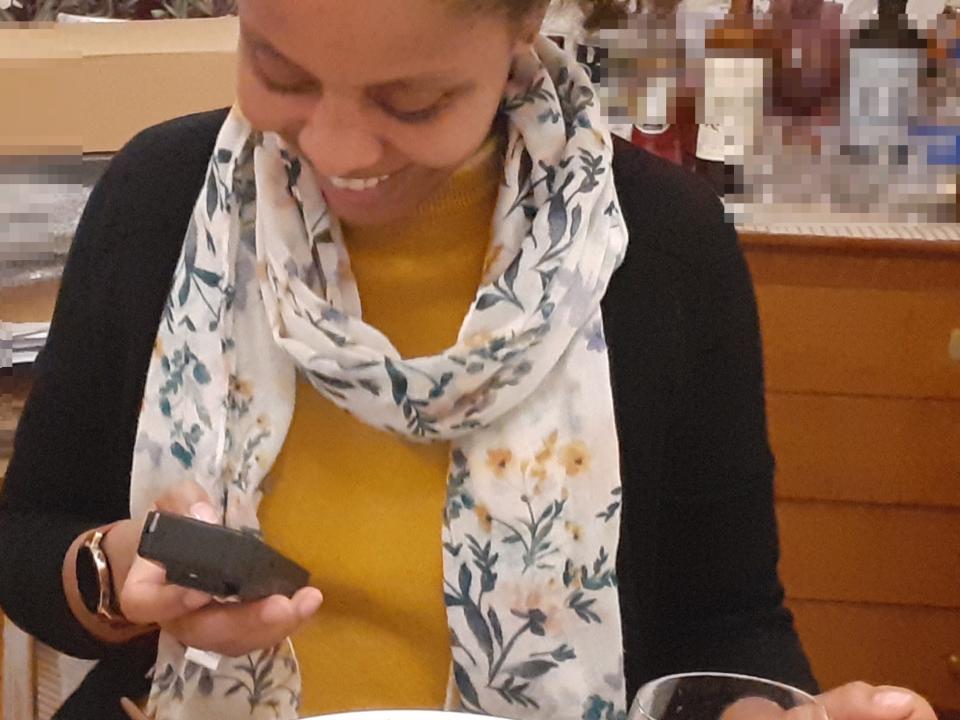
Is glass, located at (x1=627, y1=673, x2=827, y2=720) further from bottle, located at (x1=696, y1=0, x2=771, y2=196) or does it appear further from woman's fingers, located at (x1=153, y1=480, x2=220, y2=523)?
bottle, located at (x1=696, y1=0, x2=771, y2=196)

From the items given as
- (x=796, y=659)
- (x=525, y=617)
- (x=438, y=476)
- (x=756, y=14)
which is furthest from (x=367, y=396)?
(x=756, y=14)

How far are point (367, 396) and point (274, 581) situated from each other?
0.59 ft

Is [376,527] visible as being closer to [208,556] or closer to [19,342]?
[208,556]

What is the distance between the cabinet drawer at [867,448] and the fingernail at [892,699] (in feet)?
3.14

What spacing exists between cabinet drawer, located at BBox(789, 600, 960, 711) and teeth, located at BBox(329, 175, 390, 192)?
3.74ft

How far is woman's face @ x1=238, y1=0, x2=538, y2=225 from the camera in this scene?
0.56 meters

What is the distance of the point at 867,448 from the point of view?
1.48 metres

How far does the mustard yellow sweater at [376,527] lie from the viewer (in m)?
0.76

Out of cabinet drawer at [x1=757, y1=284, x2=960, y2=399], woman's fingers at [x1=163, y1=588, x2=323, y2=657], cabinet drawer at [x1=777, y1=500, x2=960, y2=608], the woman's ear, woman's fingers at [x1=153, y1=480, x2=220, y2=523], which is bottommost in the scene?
cabinet drawer at [x1=777, y1=500, x2=960, y2=608]

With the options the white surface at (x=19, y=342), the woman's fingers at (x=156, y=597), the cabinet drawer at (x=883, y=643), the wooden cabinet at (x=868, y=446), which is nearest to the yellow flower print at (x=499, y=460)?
the woman's fingers at (x=156, y=597)

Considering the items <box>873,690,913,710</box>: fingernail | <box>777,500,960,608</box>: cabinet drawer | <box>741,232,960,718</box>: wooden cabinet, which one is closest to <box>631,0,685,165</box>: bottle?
<box>741,232,960,718</box>: wooden cabinet

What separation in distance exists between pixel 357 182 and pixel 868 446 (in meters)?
1.04

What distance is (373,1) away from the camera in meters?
0.54

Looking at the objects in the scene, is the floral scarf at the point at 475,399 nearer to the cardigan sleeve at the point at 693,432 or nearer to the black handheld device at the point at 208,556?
the cardigan sleeve at the point at 693,432
